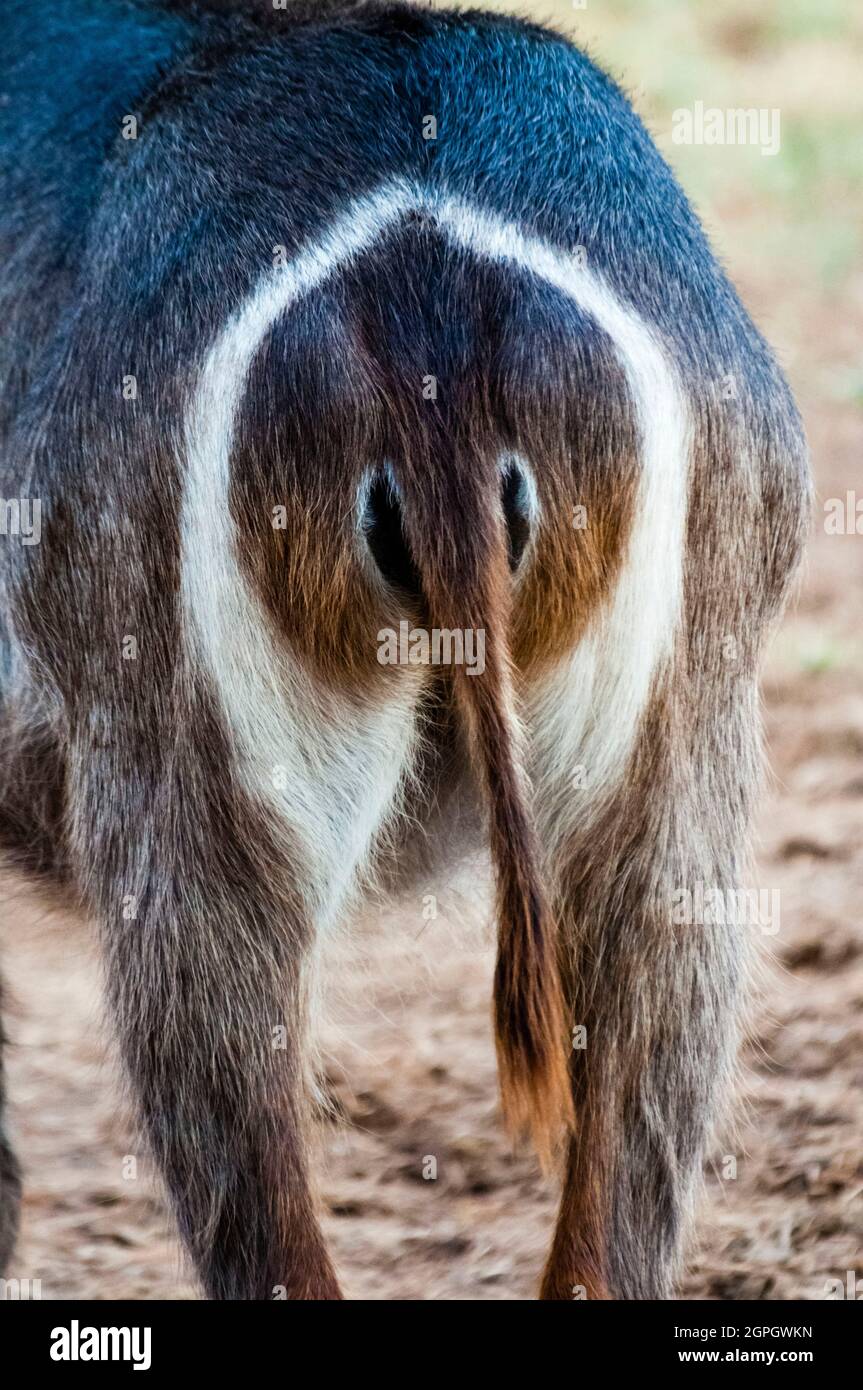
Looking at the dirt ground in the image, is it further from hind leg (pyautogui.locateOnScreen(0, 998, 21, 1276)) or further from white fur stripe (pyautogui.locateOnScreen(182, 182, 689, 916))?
white fur stripe (pyautogui.locateOnScreen(182, 182, 689, 916))

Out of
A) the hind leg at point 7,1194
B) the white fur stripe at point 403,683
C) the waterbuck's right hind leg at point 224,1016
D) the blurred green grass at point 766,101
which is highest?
the blurred green grass at point 766,101

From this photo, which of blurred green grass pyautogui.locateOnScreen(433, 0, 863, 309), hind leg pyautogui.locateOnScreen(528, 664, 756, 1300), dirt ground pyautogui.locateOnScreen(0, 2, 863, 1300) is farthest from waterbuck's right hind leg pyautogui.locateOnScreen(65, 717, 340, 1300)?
blurred green grass pyautogui.locateOnScreen(433, 0, 863, 309)

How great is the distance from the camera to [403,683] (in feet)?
Answer: 10.0

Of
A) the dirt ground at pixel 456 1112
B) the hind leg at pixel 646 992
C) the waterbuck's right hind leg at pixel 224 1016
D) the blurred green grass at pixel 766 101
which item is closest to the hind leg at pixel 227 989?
the waterbuck's right hind leg at pixel 224 1016

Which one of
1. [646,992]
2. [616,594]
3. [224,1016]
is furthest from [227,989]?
[616,594]

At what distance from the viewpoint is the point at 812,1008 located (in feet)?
18.2

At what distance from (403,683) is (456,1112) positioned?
8.69 feet

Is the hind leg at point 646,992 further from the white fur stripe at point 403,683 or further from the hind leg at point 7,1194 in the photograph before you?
the hind leg at point 7,1194

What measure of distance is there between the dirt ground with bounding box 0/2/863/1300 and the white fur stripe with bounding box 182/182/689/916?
70 cm

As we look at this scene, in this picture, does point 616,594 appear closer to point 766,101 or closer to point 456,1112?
point 456,1112

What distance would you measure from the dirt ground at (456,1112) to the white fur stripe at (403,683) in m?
0.70

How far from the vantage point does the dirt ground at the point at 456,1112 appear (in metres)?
4.57

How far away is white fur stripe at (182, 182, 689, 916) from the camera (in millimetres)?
2996
